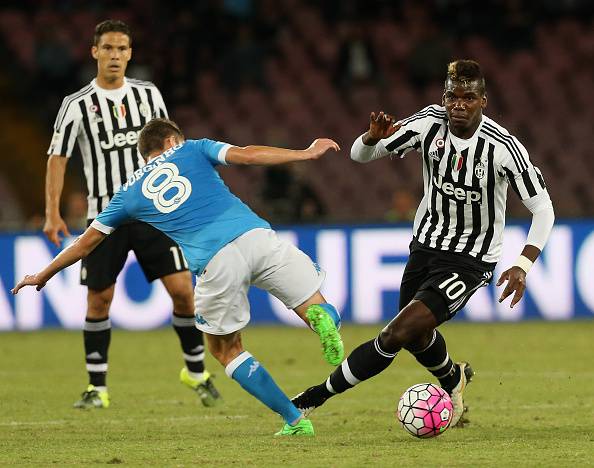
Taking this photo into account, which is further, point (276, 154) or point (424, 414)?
point (424, 414)

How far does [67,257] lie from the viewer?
6.38 m

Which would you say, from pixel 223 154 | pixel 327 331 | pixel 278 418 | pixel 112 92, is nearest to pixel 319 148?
pixel 223 154

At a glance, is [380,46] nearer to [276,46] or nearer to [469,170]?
[276,46]

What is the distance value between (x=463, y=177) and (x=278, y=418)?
179cm

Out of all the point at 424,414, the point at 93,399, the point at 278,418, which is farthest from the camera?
the point at 93,399

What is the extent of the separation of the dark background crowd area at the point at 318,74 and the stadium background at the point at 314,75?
0.02m

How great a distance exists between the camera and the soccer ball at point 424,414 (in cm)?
629

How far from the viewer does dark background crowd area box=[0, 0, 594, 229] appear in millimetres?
16594

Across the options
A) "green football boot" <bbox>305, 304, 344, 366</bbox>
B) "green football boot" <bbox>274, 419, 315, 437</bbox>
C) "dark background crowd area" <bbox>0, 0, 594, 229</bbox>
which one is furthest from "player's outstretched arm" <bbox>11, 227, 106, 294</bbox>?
"dark background crowd area" <bbox>0, 0, 594, 229</bbox>

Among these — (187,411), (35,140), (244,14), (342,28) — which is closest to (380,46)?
(342,28)

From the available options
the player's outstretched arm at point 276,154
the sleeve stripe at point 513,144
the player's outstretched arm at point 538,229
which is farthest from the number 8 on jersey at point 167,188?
the player's outstretched arm at point 538,229

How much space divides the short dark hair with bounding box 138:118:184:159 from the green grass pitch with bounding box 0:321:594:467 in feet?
4.79

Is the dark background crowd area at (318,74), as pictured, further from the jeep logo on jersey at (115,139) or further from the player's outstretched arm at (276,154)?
the player's outstretched arm at (276,154)

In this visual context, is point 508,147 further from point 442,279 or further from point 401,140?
point 442,279
